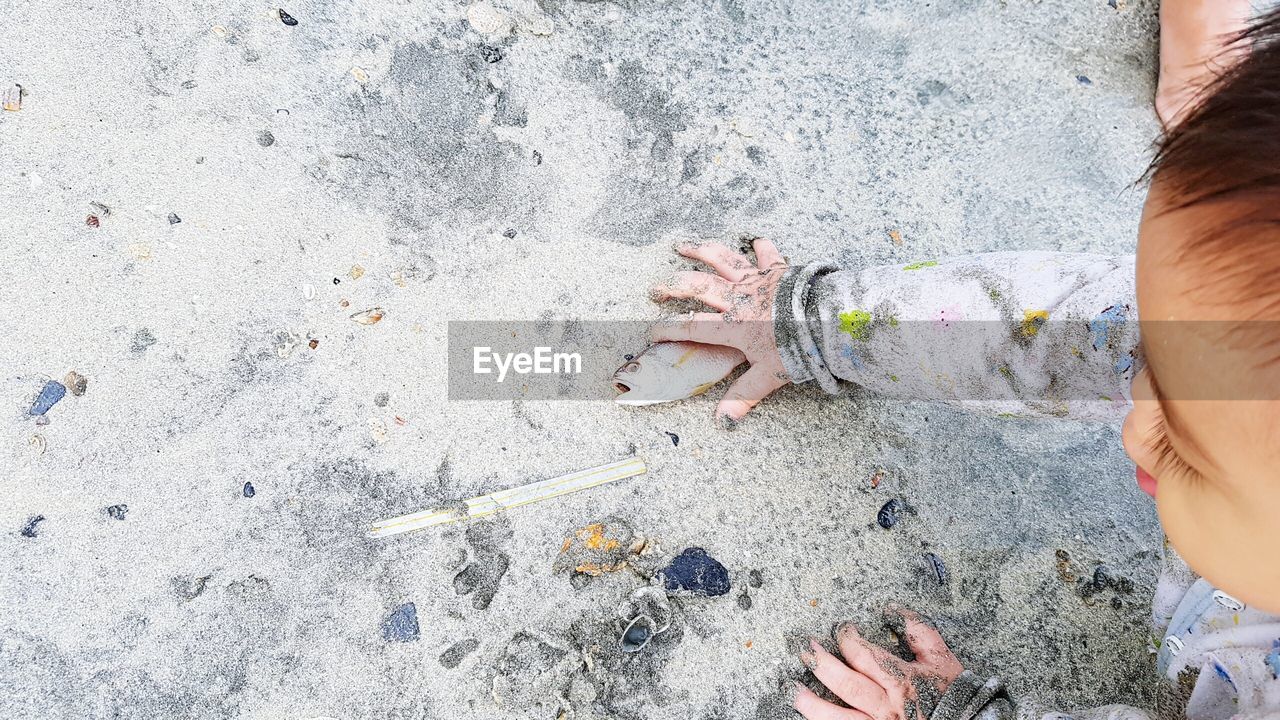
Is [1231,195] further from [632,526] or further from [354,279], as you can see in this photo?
[354,279]

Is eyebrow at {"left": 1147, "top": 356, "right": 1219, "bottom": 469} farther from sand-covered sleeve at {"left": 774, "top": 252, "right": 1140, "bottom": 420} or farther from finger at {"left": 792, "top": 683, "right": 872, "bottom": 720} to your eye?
finger at {"left": 792, "top": 683, "right": 872, "bottom": 720}

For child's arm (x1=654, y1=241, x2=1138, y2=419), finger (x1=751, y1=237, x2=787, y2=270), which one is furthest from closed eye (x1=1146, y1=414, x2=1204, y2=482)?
finger (x1=751, y1=237, x2=787, y2=270)

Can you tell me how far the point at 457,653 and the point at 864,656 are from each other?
22.8 inches

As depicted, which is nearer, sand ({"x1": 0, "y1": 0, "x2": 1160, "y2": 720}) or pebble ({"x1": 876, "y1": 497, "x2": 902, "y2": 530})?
sand ({"x1": 0, "y1": 0, "x2": 1160, "y2": 720})

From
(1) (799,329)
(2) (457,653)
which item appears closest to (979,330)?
(1) (799,329)

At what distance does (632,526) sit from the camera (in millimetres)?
1259

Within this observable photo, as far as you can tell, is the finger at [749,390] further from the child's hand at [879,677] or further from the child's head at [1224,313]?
the child's head at [1224,313]

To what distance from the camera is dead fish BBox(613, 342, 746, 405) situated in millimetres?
1306

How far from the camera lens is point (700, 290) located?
53.1 inches

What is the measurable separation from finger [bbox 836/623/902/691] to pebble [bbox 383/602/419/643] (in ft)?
2.02

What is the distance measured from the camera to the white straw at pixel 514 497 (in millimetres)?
Result: 1224

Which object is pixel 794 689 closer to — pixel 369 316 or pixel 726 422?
pixel 726 422

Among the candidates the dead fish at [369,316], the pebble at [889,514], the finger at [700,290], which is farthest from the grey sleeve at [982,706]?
the dead fish at [369,316]

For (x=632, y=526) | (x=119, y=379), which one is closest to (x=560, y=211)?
(x=632, y=526)
